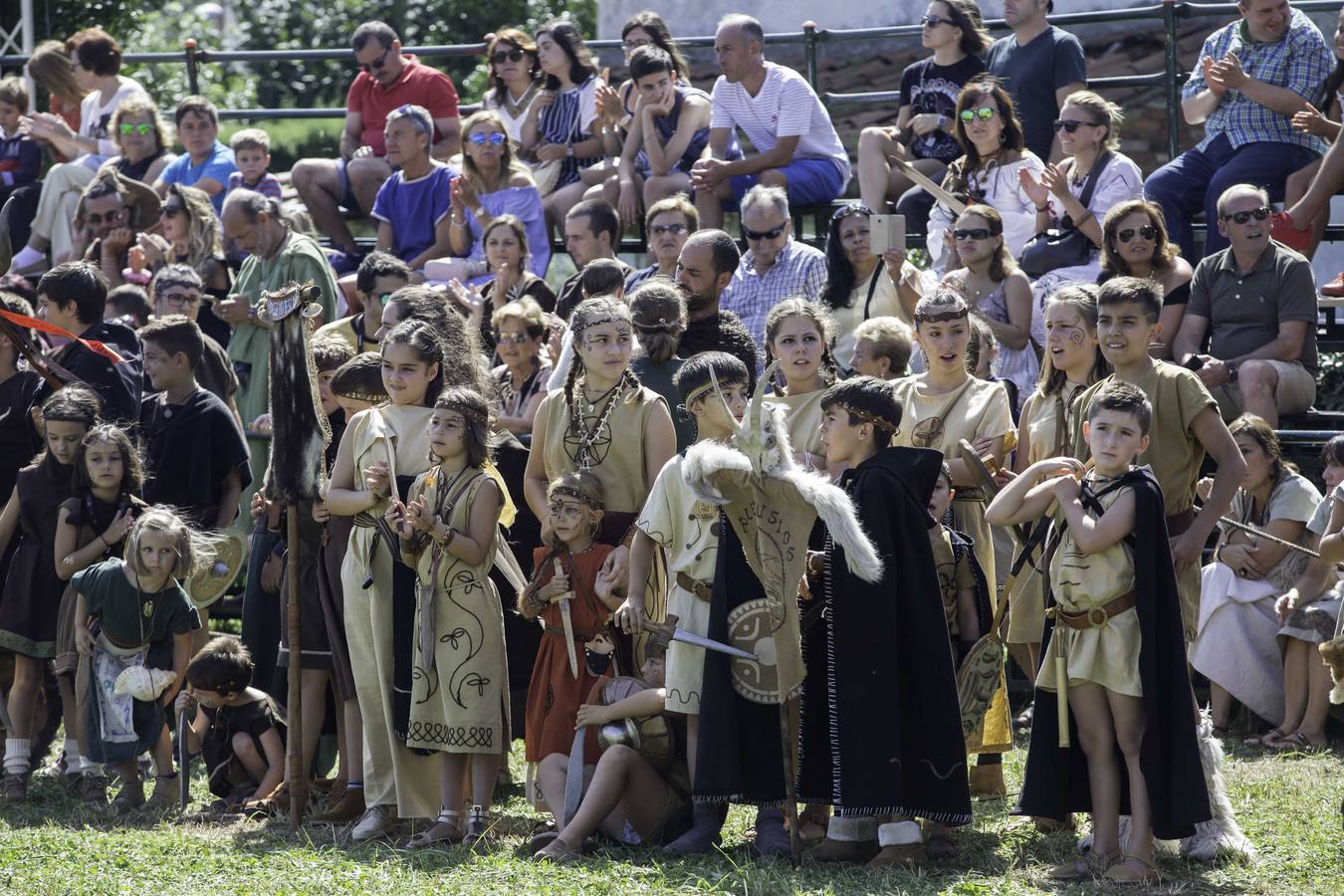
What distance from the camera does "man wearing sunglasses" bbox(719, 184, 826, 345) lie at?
8.84 meters

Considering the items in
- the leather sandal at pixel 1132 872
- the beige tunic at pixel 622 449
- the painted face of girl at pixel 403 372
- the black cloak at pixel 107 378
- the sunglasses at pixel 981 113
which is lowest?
the leather sandal at pixel 1132 872

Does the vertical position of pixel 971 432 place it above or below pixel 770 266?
below

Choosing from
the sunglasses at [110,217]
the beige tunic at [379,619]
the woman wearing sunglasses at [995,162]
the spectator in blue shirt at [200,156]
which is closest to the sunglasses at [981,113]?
the woman wearing sunglasses at [995,162]

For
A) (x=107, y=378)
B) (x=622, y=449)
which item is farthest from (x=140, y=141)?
(x=622, y=449)

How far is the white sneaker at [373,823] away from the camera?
6688 mm

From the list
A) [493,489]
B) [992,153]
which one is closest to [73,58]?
[992,153]

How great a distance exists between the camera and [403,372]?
6969 millimetres

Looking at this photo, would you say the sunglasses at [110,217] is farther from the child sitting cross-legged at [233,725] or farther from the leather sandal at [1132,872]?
the leather sandal at [1132,872]

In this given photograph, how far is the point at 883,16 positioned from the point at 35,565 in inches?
337

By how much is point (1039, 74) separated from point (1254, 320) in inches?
91.4

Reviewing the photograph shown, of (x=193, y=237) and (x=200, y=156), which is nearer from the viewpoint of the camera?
(x=193, y=237)

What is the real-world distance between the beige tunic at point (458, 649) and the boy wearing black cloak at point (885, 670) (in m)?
1.24

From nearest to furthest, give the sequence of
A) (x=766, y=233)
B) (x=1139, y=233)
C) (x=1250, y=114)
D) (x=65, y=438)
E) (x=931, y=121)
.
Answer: (x=65, y=438) → (x=1139, y=233) → (x=766, y=233) → (x=1250, y=114) → (x=931, y=121)

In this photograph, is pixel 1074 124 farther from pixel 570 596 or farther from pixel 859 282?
pixel 570 596
